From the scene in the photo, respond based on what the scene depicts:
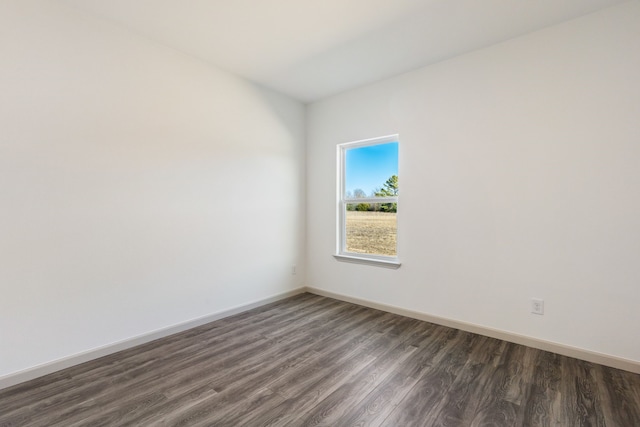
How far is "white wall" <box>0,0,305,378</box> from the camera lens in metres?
2.03

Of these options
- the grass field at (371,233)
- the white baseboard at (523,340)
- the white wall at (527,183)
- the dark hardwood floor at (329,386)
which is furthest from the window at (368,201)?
the dark hardwood floor at (329,386)

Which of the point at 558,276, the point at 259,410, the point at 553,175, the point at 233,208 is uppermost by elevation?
the point at 553,175

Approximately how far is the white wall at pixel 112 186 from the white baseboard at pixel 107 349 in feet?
0.13

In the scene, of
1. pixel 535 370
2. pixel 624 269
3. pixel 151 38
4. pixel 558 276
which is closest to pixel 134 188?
pixel 151 38

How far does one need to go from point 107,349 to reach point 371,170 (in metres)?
3.22

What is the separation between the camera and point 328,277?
13.3ft

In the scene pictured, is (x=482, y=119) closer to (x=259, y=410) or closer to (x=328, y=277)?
(x=328, y=277)

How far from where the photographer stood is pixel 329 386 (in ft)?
6.57

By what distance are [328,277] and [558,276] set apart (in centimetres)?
250

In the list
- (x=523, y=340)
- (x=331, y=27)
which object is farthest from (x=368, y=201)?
(x=523, y=340)

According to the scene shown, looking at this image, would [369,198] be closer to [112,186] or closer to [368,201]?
[368,201]

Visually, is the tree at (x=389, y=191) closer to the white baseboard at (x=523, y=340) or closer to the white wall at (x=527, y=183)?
the white wall at (x=527, y=183)

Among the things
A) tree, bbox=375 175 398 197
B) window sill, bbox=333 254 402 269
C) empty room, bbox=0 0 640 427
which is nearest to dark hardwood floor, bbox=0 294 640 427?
empty room, bbox=0 0 640 427

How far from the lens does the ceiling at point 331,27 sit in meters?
2.22
